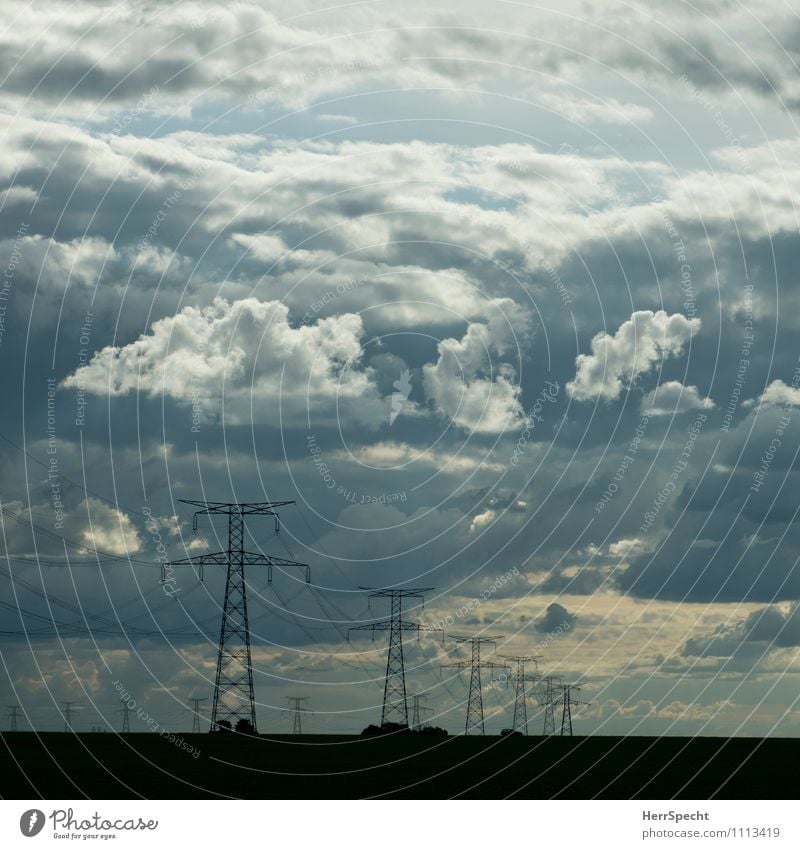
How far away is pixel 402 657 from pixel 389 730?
78.8ft

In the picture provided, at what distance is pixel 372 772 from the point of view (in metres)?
94.8

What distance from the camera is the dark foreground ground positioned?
8000 cm

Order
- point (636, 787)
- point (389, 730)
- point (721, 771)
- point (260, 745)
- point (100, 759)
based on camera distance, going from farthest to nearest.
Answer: point (389, 730) → point (260, 745) → point (100, 759) → point (721, 771) → point (636, 787)

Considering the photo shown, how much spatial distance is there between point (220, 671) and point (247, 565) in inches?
398

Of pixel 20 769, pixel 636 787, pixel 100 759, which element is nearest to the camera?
pixel 636 787

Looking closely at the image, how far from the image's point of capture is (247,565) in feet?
425

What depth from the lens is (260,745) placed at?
128 m

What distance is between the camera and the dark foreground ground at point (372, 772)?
8000cm

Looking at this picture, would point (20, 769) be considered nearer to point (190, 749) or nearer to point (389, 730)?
point (190, 749)

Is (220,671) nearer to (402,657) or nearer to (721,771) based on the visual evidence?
(402,657)

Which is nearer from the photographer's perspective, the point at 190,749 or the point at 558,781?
the point at 558,781

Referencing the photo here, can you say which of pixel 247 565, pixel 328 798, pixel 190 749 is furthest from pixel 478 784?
pixel 247 565
